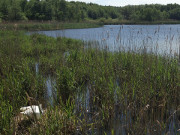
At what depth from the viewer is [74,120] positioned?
9.88 feet

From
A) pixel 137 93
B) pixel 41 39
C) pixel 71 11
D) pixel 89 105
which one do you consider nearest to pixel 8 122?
pixel 89 105

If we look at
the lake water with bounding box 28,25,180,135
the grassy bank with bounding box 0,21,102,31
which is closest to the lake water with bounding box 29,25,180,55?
the lake water with bounding box 28,25,180,135

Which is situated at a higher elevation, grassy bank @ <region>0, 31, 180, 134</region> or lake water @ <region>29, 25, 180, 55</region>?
lake water @ <region>29, 25, 180, 55</region>

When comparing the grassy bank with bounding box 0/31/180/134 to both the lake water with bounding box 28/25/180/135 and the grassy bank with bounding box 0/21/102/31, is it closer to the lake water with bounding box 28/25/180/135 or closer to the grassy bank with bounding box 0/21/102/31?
the lake water with bounding box 28/25/180/135

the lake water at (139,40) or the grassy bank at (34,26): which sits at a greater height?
the grassy bank at (34,26)

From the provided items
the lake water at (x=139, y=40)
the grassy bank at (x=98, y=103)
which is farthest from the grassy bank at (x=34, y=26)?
the grassy bank at (x=98, y=103)

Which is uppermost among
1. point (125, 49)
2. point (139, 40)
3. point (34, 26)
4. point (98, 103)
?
point (34, 26)

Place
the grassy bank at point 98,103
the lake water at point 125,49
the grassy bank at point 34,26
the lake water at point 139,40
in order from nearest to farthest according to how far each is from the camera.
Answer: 1. the grassy bank at point 98,103
2. the lake water at point 125,49
3. the lake water at point 139,40
4. the grassy bank at point 34,26

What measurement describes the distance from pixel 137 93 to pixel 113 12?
111 meters

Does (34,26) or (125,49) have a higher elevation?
(34,26)

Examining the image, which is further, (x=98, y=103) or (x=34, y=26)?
(x=34, y=26)

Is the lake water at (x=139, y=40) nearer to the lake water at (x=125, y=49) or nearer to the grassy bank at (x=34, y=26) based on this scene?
the lake water at (x=125, y=49)

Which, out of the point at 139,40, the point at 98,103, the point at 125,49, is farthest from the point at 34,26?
the point at 98,103

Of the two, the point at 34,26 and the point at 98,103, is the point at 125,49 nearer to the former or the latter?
the point at 98,103
